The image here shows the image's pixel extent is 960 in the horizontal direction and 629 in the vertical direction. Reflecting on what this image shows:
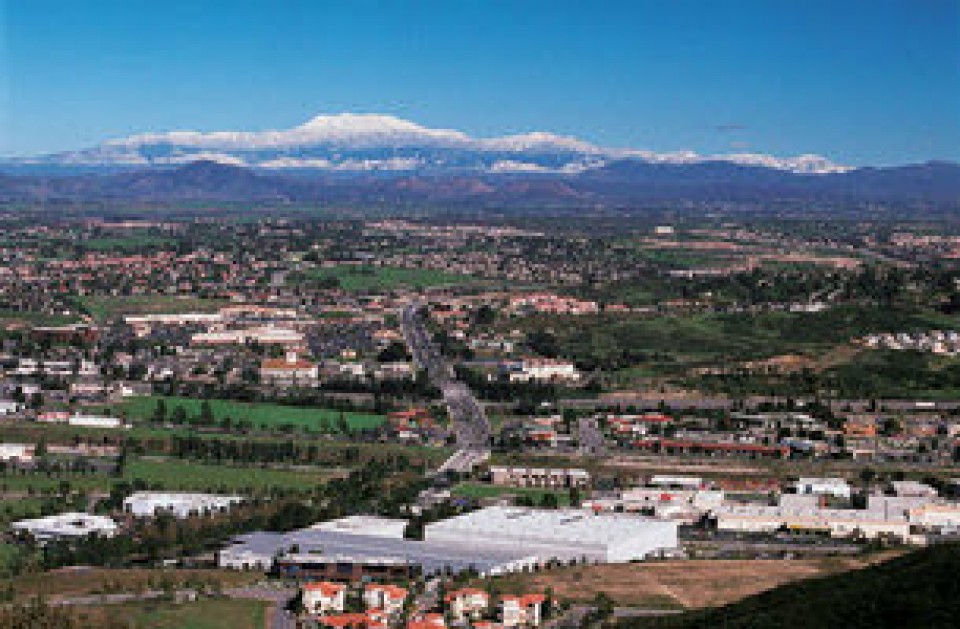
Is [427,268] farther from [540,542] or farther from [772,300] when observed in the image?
[540,542]

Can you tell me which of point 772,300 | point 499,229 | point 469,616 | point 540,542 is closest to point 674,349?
point 772,300

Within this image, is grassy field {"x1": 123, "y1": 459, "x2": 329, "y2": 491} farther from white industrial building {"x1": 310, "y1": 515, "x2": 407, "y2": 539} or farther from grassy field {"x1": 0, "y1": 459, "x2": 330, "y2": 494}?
white industrial building {"x1": 310, "y1": 515, "x2": 407, "y2": 539}

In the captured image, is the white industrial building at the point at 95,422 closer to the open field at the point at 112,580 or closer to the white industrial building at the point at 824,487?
the open field at the point at 112,580

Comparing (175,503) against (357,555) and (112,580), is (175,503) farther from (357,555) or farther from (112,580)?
(357,555)

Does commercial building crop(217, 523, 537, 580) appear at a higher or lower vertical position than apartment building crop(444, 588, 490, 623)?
Result: lower

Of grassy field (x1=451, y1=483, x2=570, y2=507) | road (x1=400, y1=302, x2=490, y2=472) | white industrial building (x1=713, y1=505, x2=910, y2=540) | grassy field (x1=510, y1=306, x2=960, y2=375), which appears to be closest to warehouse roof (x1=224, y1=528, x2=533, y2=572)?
grassy field (x1=451, y1=483, x2=570, y2=507)
